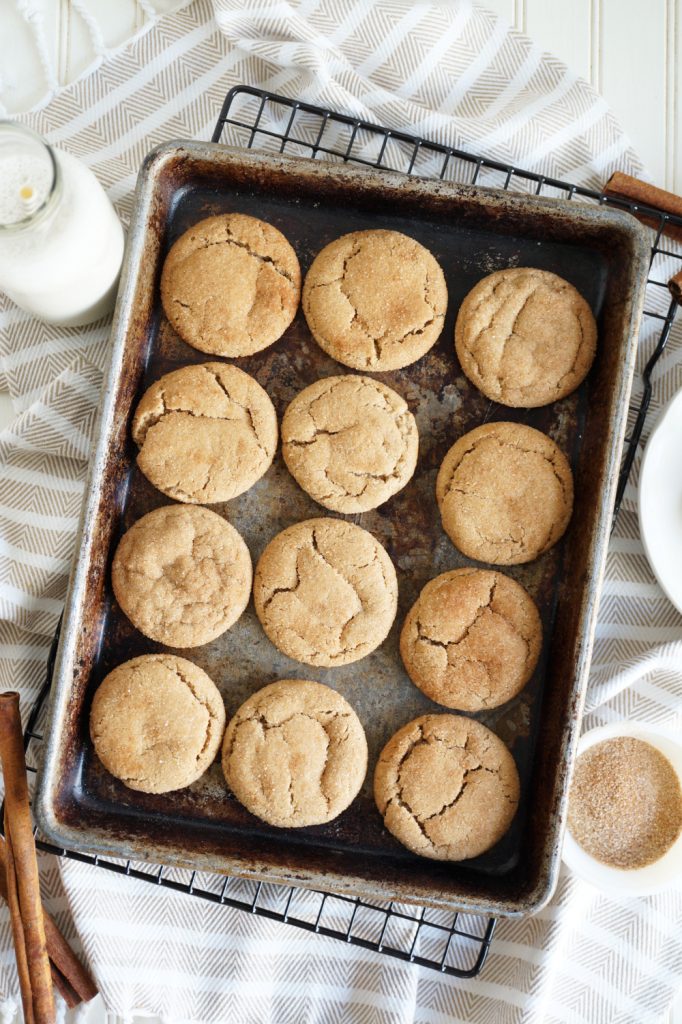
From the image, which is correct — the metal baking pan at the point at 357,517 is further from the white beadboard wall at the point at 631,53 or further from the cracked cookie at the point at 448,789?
the white beadboard wall at the point at 631,53

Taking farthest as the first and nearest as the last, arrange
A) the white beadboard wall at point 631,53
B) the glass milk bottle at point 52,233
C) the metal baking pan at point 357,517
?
the white beadboard wall at point 631,53 < the metal baking pan at point 357,517 < the glass milk bottle at point 52,233

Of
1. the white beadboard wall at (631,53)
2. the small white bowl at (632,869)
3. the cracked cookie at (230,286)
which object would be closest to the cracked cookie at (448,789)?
the small white bowl at (632,869)

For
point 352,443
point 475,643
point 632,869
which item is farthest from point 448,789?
point 352,443

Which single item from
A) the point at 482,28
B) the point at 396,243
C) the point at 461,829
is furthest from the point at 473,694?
the point at 482,28

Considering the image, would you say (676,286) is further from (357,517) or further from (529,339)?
(357,517)

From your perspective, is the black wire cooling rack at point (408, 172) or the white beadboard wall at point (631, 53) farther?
the white beadboard wall at point (631, 53)

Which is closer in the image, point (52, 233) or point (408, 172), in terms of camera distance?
point (52, 233)
